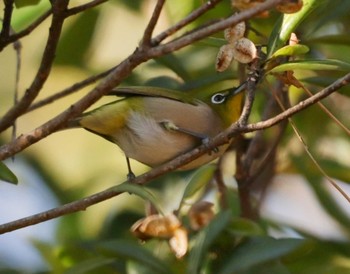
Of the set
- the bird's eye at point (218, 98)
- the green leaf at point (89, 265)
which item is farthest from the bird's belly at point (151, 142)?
the green leaf at point (89, 265)

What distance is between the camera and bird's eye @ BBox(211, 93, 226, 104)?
234cm

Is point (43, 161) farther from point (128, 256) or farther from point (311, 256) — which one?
point (128, 256)

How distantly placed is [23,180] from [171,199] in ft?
2.62

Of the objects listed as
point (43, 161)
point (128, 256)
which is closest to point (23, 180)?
point (43, 161)

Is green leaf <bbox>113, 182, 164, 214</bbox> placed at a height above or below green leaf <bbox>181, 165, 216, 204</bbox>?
below

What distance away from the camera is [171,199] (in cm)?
249

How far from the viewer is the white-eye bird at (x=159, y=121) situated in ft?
7.20

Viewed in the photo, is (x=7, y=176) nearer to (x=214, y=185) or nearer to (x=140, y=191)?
(x=140, y=191)

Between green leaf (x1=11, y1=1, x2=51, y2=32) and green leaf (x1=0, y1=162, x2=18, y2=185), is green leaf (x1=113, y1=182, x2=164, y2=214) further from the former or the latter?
green leaf (x1=11, y1=1, x2=51, y2=32)

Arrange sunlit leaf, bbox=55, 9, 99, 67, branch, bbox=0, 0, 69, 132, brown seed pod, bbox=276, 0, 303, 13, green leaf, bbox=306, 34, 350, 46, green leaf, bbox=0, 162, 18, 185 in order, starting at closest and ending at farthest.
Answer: brown seed pod, bbox=276, 0, 303, 13 < branch, bbox=0, 0, 69, 132 < green leaf, bbox=0, 162, 18, 185 < green leaf, bbox=306, 34, 350, 46 < sunlit leaf, bbox=55, 9, 99, 67

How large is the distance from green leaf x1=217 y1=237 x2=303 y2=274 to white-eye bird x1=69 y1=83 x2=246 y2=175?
1.00ft

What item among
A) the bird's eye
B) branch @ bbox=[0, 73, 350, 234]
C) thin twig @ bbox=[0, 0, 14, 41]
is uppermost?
thin twig @ bbox=[0, 0, 14, 41]

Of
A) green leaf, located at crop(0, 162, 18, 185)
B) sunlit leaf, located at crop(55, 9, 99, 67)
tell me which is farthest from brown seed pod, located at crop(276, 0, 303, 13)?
sunlit leaf, located at crop(55, 9, 99, 67)

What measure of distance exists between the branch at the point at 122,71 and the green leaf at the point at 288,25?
25 centimetres
